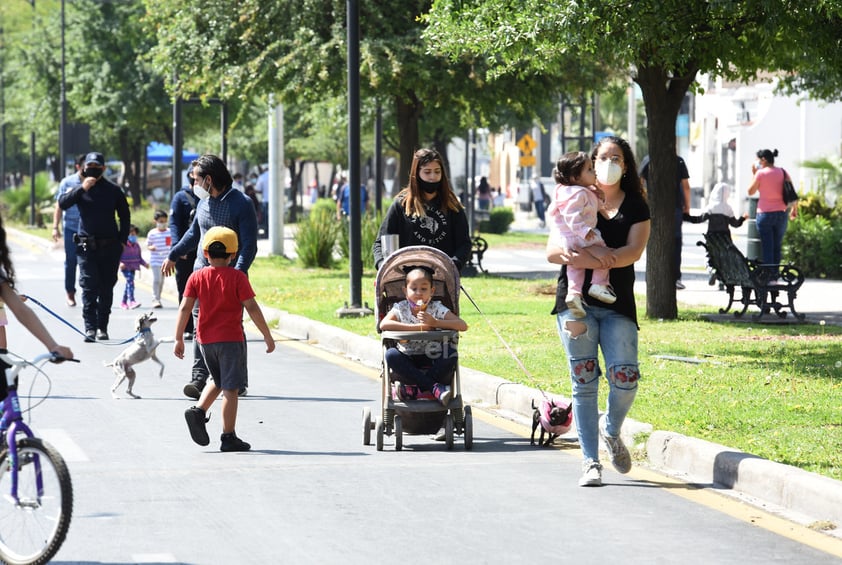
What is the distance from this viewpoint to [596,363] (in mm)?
8359

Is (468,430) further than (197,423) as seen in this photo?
Yes

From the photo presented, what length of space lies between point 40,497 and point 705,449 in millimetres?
4012

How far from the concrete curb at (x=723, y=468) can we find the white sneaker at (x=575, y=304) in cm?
118

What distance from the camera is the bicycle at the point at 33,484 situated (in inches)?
241


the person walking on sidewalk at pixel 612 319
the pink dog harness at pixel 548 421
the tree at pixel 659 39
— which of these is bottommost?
the pink dog harness at pixel 548 421

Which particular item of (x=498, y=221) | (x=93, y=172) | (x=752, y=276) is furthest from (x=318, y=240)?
(x=498, y=221)

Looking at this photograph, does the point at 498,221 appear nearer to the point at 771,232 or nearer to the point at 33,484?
the point at 771,232

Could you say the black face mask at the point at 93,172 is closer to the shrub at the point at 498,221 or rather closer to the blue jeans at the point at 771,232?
the blue jeans at the point at 771,232

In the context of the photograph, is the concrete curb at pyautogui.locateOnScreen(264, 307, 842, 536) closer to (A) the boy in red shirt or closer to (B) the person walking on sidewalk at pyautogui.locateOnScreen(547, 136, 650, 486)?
(B) the person walking on sidewalk at pyautogui.locateOnScreen(547, 136, 650, 486)

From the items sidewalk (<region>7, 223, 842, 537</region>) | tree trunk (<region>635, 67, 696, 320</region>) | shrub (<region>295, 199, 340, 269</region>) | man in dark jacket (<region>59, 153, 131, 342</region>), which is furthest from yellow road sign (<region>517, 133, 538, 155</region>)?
man in dark jacket (<region>59, 153, 131, 342</region>)

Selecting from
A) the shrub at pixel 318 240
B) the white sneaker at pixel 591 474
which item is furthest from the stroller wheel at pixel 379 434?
the shrub at pixel 318 240

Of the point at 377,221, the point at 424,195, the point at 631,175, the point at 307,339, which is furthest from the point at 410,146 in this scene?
the point at 631,175

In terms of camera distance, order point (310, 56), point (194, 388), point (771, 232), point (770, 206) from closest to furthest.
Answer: point (194, 388) → point (770, 206) → point (771, 232) → point (310, 56)

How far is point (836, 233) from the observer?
2367 cm
